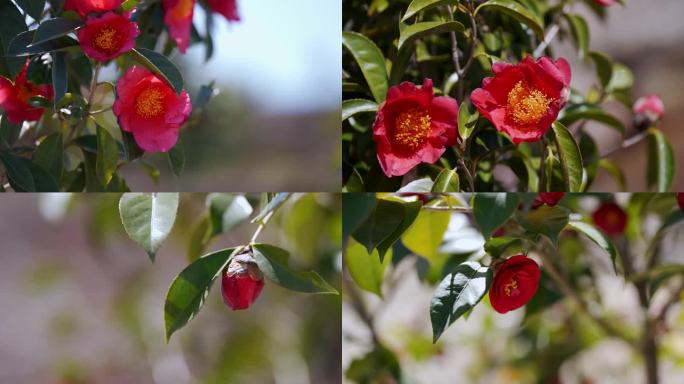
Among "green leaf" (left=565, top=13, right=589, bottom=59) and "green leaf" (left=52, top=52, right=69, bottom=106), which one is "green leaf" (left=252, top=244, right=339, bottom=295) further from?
"green leaf" (left=565, top=13, right=589, bottom=59)

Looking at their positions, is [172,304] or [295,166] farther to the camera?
[295,166]

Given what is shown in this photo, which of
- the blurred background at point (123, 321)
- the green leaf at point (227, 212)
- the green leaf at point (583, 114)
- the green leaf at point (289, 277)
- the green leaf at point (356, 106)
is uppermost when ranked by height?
the green leaf at point (356, 106)

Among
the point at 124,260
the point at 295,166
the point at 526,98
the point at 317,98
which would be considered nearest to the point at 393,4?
the point at 526,98

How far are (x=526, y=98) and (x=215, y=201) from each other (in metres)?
0.35

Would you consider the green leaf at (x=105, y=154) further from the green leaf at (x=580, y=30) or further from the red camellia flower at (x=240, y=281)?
the green leaf at (x=580, y=30)

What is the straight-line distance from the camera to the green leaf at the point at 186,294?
53 centimetres

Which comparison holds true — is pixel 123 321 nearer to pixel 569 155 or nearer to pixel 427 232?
pixel 427 232

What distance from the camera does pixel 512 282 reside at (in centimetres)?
56

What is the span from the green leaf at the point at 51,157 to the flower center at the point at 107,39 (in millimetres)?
119

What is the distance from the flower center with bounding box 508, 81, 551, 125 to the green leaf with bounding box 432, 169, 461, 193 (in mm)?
66

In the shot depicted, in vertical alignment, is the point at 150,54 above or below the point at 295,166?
above

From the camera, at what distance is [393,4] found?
0.68 metres

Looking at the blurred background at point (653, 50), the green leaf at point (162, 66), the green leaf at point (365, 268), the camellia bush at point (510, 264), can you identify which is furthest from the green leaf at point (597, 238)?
the blurred background at point (653, 50)

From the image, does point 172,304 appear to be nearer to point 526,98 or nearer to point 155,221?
point 155,221
